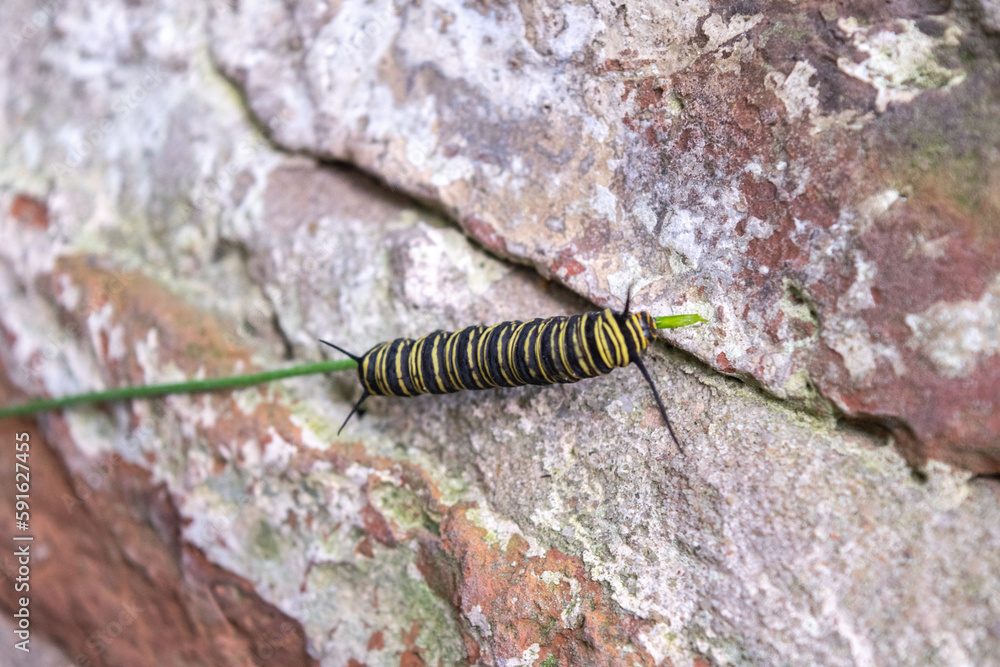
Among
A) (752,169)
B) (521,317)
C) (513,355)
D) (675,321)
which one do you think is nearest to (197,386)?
(521,317)

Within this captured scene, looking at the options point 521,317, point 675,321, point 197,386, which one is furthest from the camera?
point 197,386

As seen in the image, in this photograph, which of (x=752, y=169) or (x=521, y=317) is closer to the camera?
(x=752, y=169)

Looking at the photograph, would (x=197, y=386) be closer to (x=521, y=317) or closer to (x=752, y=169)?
(x=521, y=317)

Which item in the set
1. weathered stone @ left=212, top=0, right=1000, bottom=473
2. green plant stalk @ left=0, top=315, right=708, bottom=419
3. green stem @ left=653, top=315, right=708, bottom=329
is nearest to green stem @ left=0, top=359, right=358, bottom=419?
green plant stalk @ left=0, top=315, right=708, bottom=419

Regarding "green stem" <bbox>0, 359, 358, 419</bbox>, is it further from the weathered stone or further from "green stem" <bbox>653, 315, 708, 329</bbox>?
"green stem" <bbox>653, 315, 708, 329</bbox>

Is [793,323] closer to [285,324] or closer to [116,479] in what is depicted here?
[285,324]
